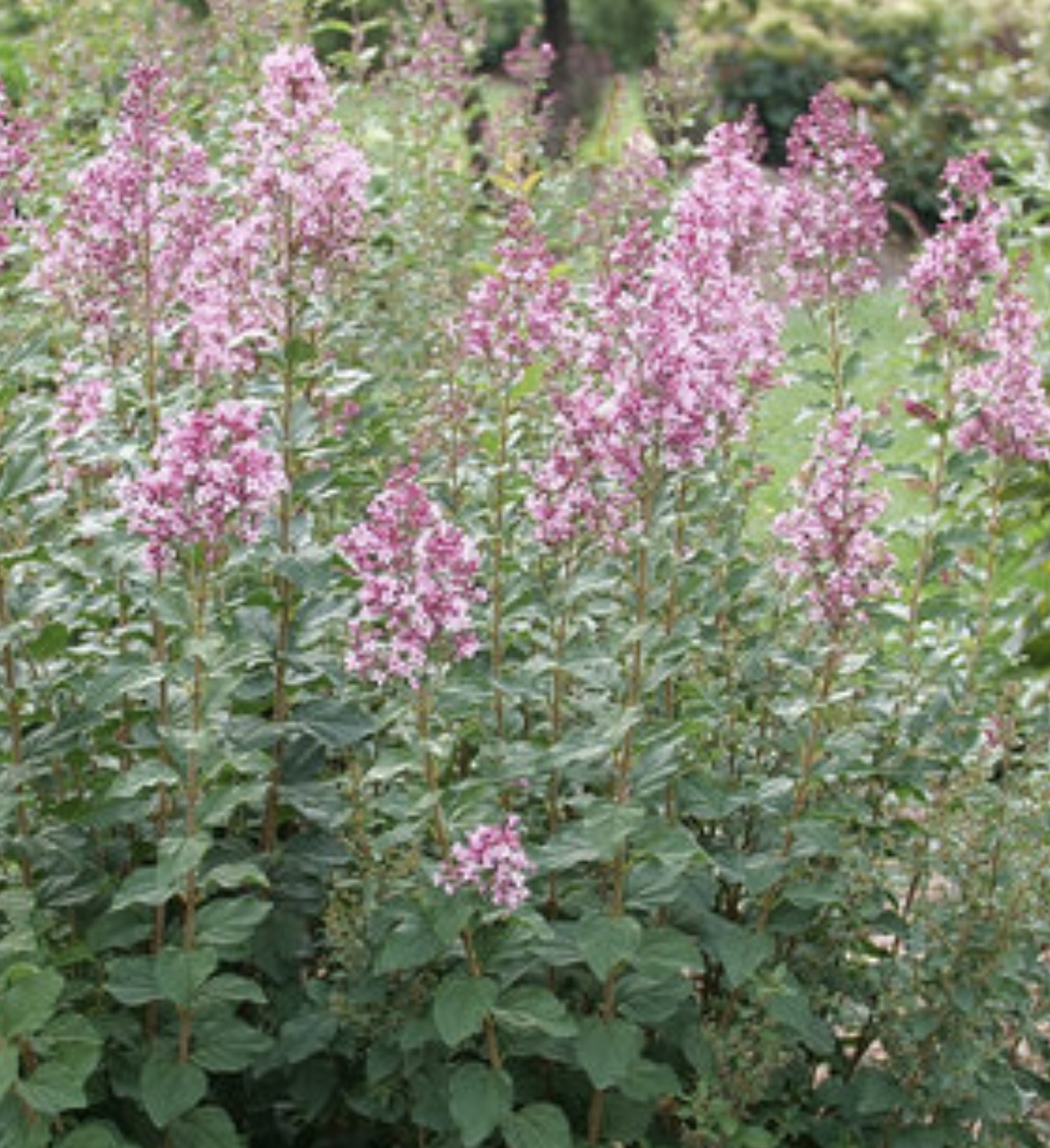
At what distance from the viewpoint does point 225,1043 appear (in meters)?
3.20

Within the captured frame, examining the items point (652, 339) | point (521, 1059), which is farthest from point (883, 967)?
point (652, 339)

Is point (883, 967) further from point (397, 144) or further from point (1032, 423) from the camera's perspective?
point (397, 144)

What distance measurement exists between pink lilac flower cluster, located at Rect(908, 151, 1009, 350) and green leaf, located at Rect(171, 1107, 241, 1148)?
2006 millimetres

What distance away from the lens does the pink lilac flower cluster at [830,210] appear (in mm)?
3891

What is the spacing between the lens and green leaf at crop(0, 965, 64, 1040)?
9.50 feet

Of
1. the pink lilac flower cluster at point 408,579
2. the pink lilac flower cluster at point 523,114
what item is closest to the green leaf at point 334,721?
the pink lilac flower cluster at point 408,579

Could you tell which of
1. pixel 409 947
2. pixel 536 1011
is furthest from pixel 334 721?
pixel 536 1011

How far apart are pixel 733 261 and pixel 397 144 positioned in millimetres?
3488

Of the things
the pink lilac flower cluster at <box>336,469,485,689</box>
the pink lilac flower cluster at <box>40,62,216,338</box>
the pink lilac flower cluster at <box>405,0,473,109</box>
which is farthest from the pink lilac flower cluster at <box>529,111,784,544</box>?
the pink lilac flower cluster at <box>405,0,473,109</box>

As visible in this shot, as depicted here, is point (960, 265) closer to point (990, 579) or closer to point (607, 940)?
point (990, 579)

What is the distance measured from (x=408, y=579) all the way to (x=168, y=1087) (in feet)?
3.03

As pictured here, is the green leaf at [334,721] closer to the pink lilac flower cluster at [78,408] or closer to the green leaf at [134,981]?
the green leaf at [134,981]

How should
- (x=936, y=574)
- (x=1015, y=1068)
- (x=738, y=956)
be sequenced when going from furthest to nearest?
1. (x=936, y=574)
2. (x=1015, y=1068)
3. (x=738, y=956)

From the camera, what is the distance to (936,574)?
13.3 feet
